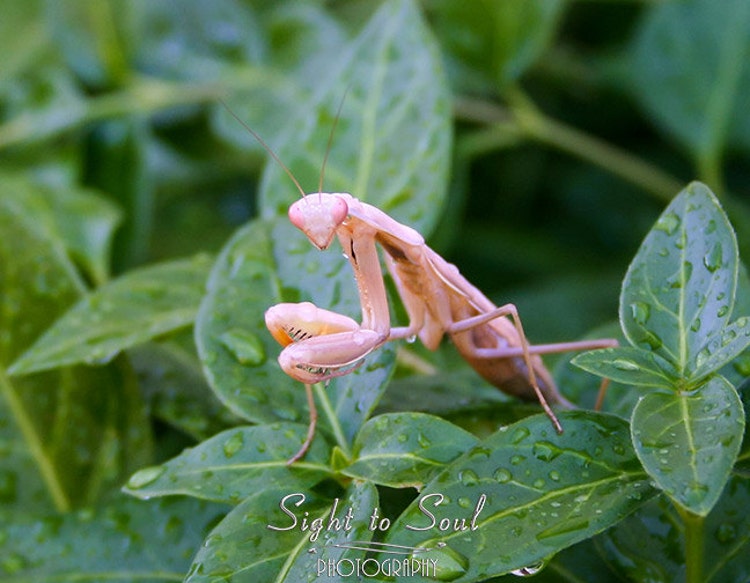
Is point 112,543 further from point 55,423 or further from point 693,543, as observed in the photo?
point 693,543

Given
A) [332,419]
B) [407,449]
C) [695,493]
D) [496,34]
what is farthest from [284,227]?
[496,34]

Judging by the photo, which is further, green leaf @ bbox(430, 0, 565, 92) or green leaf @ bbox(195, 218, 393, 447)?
green leaf @ bbox(430, 0, 565, 92)

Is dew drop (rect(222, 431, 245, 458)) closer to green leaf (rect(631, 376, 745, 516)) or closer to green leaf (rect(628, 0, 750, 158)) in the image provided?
green leaf (rect(631, 376, 745, 516))

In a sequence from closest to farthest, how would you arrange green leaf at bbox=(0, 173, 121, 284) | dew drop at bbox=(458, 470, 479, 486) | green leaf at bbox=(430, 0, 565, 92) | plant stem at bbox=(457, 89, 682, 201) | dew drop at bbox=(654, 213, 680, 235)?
dew drop at bbox=(458, 470, 479, 486) < dew drop at bbox=(654, 213, 680, 235) < green leaf at bbox=(0, 173, 121, 284) < green leaf at bbox=(430, 0, 565, 92) < plant stem at bbox=(457, 89, 682, 201)

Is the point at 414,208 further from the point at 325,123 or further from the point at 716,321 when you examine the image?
the point at 716,321

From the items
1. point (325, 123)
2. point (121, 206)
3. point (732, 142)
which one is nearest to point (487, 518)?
point (325, 123)

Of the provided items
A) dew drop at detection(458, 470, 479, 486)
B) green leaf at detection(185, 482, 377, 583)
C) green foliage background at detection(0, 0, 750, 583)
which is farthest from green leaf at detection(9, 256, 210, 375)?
dew drop at detection(458, 470, 479, 486)

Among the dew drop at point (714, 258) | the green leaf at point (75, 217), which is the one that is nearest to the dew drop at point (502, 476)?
the dew drop at point (714, 258)
